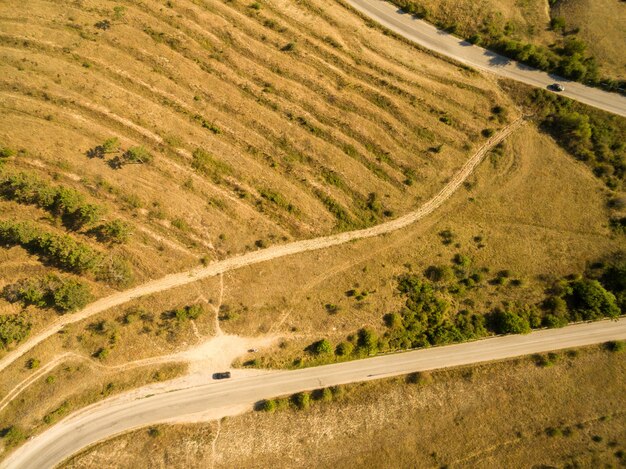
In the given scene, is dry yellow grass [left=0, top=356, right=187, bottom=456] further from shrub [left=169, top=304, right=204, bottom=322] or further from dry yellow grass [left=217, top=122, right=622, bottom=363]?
dry yellow grass [left=217, top=122, right=622, bottom=363]

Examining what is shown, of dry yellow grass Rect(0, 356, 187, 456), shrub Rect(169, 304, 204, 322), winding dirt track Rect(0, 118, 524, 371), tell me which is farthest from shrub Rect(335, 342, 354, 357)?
dry yellow grass Rect(0, 356, 187, 456)

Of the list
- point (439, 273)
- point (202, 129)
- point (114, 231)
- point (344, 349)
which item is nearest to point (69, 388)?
point (114, 231)

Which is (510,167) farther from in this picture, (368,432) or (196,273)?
(196,273)

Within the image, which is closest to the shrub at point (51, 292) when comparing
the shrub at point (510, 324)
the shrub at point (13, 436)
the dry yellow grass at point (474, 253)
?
the shrub at point (13, 436)

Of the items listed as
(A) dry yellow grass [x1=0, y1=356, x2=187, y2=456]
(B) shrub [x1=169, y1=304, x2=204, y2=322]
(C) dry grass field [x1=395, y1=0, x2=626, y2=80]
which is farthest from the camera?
(C) dry grass field [x1=395, y1=0, x2=626, y2=80]

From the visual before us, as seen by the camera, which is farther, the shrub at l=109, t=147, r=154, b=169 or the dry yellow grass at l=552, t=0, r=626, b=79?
the dry yellow grass at l=552, t=0, r=626, b=79

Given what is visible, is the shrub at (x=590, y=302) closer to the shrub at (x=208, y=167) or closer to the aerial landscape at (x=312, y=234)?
the aerial landscape at (x=312, y=234)

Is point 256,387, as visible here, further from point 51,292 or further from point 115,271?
point 51,292
